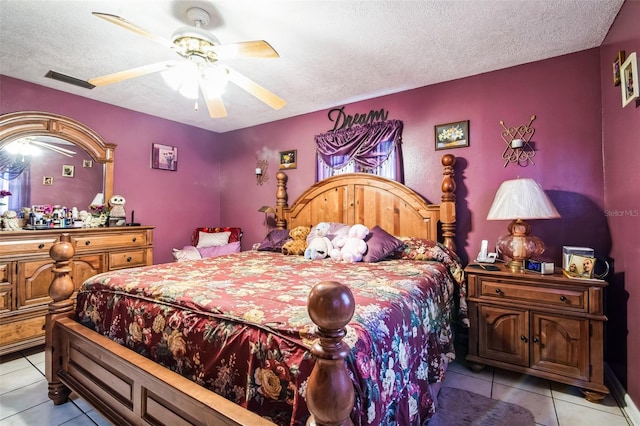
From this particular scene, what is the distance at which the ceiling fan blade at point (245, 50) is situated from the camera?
1.70 meters

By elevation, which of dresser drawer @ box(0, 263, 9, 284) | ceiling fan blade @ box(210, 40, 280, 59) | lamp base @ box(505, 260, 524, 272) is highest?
ceiling fan blade @ box(210, 40, 280, 59)

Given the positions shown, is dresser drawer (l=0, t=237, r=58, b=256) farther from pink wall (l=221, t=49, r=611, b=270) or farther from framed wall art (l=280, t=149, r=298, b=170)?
pink wall (l=221, t=49, r=611, b=270)

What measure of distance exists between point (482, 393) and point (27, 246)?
3706 mm

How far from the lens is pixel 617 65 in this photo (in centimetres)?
192

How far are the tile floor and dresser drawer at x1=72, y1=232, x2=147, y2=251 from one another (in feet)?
3.42

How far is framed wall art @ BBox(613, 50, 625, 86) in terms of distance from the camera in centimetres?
186

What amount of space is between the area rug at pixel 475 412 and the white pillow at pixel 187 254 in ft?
10.2

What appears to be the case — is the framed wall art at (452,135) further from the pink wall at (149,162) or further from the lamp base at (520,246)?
the pink wall at (149,162)

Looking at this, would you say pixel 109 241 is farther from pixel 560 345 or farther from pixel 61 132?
pixel 560 345

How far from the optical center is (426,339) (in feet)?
5.54

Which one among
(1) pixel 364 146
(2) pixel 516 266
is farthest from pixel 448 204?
(1) pixel 364 146

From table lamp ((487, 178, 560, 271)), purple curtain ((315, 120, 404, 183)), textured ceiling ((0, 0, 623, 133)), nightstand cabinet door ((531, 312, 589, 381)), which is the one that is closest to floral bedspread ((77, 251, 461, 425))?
nightstand cabinet door ((531, 312, 589, 381))

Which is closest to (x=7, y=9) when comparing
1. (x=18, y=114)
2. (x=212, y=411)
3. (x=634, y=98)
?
(x=18, y=114)

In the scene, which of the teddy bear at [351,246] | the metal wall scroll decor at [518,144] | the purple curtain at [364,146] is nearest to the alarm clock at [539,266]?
the metal wall scroll decor at [518,144]
